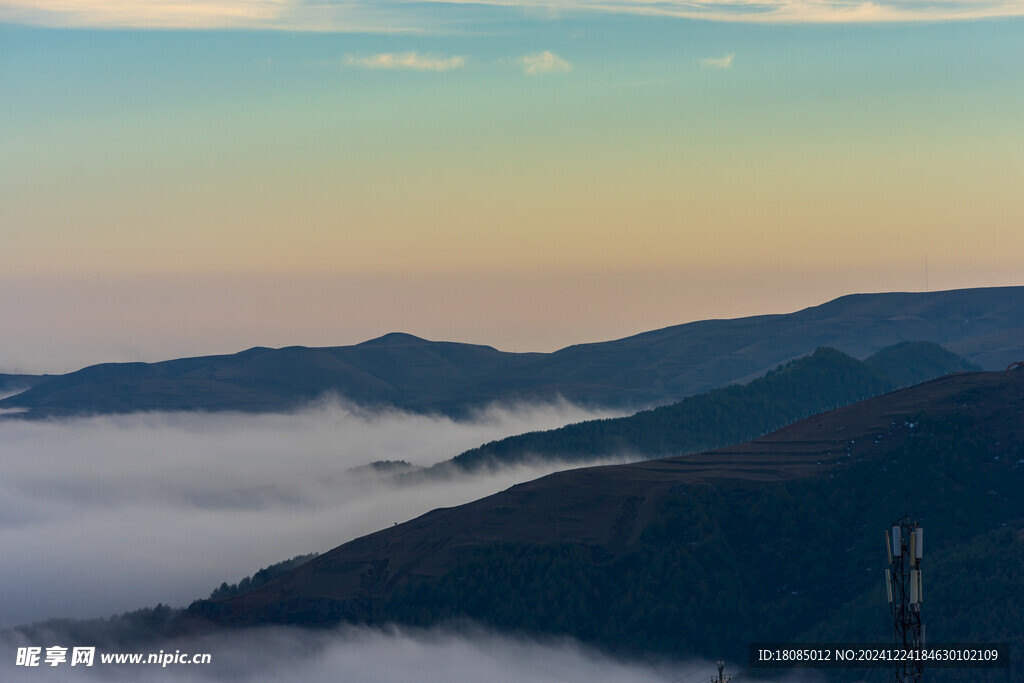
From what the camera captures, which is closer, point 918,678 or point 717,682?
point 918,678

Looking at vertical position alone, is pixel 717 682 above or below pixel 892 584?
below

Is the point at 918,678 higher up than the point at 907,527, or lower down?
lower down

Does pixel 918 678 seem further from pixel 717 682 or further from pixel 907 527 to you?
pixel 717 682

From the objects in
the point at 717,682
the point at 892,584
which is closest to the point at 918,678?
the point at 892,584

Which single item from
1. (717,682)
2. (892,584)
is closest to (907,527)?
(892,584)

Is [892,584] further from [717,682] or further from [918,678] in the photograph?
[717,682]

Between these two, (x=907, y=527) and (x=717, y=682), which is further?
(x=717, y=682)
